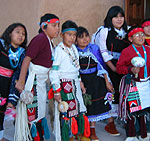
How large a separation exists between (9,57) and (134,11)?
4544mm

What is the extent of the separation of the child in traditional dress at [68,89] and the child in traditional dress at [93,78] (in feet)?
0.56

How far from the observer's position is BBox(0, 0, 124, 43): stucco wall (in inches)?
209

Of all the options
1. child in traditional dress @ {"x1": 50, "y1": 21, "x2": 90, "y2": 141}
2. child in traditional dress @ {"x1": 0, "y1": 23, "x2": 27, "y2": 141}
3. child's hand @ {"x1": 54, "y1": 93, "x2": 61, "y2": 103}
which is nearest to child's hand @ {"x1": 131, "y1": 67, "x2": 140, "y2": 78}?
child in traditional dress @ {"x1": 50, "y1": 21, "x2": 90, "y2": 141}

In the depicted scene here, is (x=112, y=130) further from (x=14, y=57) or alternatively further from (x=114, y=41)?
(x=14, y=57)

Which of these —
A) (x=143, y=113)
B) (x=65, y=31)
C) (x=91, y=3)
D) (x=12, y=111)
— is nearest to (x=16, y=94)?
(x=12, y=111)

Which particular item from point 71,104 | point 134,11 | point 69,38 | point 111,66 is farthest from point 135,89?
point 134,11

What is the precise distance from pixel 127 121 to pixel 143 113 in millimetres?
245

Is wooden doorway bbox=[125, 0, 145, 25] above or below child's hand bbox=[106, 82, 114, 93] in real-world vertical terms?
above

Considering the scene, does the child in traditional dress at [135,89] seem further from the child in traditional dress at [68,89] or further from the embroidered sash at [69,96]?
the embroidered sash at [69,96]

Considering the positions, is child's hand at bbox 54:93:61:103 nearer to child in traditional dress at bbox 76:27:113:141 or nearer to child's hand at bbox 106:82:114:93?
child in traditional dress at bbox 76:27:113:141

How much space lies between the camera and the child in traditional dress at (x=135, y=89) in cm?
337

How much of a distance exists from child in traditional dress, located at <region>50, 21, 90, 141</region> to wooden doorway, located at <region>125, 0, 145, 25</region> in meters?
3.46

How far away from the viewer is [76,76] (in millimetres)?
3365

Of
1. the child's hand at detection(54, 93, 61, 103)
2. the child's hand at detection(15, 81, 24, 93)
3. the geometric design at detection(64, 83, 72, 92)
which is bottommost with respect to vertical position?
the child's hand at detection(54, 93, 61, 103)
